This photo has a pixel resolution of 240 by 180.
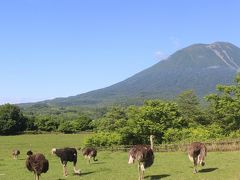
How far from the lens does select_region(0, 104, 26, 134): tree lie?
14200 cm

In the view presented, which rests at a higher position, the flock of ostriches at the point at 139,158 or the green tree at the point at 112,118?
the green tree at the point at 112,118

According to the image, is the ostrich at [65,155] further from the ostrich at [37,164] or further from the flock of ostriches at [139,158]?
the ostrich at [37,164]

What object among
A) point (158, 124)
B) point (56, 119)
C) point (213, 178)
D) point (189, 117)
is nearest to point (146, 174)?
point (213, 178)

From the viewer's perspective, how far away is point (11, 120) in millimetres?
143375

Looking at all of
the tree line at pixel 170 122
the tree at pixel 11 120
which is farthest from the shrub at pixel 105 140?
the tree at pixel 11 120

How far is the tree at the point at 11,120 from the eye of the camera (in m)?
142

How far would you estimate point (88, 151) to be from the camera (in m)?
38.3

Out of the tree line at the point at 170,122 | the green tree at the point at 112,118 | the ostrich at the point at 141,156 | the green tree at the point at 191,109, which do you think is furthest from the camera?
the green tree at the point at 191,109

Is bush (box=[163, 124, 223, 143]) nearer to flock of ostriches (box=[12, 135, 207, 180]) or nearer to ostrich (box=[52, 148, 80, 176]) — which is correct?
ostrich (box=[52, 148, 80, 176])

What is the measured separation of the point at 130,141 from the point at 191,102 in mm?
39951

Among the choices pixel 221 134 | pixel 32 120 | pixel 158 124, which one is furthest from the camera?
pixel 32 120

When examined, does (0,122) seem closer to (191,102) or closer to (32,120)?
(32,120)

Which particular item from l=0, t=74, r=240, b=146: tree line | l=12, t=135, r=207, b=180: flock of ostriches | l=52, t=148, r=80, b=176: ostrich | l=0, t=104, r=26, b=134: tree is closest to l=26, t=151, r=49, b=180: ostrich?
l=12, t=135, r=207, b=180: flock of ostriches

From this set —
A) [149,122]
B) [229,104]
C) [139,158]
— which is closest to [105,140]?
[149,122]
